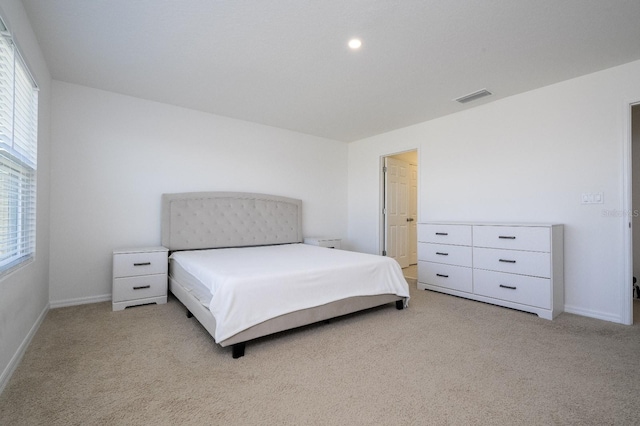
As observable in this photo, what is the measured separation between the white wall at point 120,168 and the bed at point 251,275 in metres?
0.28

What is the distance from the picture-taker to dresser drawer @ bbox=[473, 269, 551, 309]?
3.04 metres

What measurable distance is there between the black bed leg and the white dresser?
2.75 metres

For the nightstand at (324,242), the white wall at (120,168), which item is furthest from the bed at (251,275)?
the nightstand at (324,242)

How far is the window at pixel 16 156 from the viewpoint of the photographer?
1.93 m

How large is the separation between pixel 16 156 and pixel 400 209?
5.17 m

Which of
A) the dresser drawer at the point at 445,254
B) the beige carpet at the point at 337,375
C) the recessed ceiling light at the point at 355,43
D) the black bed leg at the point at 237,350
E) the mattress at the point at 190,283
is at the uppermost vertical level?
the recessed ceiling light at the point at 355,43

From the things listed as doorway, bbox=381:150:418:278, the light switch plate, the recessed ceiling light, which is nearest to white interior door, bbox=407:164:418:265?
doorway, bbox=381:150:418:278

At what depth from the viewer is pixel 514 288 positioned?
3242 millimetres

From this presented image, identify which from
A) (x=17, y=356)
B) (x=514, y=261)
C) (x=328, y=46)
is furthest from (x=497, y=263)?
(x=17, y=356)

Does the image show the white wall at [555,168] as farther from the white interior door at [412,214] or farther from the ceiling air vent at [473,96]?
the white interior door at [412,214]

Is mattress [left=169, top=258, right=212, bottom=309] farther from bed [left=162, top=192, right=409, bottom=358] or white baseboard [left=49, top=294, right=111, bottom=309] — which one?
white baseboard [left=49, top=294, right=111, bottom=309]

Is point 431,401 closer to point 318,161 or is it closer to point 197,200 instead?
point 197,200

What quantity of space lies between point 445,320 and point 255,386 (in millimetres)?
1967

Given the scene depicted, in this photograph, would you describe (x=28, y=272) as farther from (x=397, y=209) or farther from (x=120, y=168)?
(x=397, y=209)
